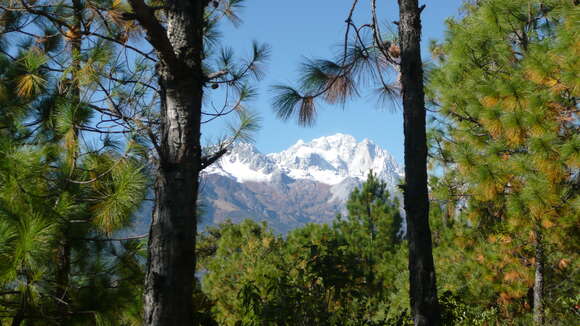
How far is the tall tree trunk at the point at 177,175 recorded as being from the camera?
2422mm

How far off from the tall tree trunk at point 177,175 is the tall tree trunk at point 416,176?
69.3 inches

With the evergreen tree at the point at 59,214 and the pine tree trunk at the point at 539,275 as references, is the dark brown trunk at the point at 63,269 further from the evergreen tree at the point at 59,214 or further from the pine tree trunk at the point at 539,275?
the pine tree trunk at the point at 539,275

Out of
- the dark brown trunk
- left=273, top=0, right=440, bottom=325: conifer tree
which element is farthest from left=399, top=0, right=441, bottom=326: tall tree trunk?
the dark brown trunk

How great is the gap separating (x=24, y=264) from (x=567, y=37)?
16.7ft

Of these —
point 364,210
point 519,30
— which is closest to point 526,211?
point 519,30

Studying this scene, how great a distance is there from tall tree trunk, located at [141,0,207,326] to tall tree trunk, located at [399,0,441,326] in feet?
5.77

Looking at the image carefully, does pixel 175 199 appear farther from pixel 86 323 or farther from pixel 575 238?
pixel 575 238

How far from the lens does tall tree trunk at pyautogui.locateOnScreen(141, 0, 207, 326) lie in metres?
2.42

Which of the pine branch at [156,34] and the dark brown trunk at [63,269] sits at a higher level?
the pine branch at [156,34]

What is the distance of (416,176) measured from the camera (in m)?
3.60

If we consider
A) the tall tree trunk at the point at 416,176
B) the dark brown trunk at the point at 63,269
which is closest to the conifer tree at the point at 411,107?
the tall tree trunk at the point at 416,176

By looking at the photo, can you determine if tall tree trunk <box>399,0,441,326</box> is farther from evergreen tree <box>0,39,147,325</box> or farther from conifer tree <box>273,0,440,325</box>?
evergreen tree <box>0,39,147,325</box>

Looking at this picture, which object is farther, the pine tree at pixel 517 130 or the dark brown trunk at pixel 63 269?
the pine tree at pixel 517 130

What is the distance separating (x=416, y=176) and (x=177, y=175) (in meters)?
1.92
